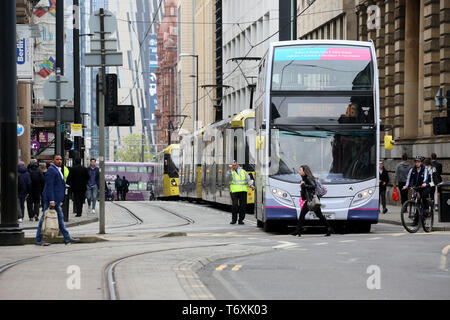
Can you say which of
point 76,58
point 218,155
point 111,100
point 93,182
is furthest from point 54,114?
point 218,155

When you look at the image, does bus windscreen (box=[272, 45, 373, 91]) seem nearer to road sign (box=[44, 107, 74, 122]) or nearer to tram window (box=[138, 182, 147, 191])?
road sign (box=[44, 107, 74, 122])

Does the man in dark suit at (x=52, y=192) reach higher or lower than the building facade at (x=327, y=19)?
lower

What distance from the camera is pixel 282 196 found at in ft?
71.9

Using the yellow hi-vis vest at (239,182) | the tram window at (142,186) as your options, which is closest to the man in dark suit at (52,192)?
the yellow hi-vis vest at (239,182)

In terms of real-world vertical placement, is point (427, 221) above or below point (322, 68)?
below

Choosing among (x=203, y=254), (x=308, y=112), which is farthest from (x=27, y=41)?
(x=203, y=254)

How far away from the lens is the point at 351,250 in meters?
16.7

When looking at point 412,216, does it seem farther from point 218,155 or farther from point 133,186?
point 133,186

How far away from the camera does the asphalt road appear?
10734 mm

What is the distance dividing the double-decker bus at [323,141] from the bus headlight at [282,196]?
2 cm

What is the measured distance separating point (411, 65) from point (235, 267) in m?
26.7

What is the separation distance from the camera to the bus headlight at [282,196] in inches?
861

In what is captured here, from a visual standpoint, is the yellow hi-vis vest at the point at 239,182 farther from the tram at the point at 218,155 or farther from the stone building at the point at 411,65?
the stone building at the point at 411,65

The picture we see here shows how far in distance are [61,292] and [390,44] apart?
32574 mm
